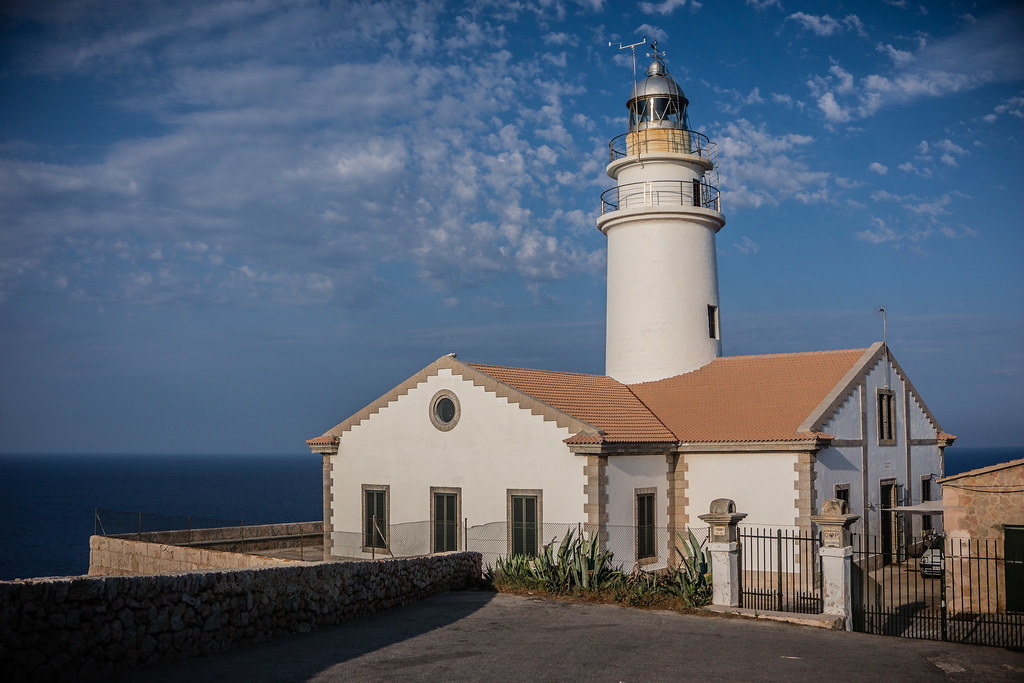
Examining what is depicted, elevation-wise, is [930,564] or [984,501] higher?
[984,501]

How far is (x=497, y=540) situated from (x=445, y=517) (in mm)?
1925

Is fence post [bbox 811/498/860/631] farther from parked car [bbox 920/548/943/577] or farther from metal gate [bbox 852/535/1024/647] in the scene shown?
parked car [bbox 920/548/943/577]

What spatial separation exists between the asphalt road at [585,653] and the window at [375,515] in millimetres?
8455

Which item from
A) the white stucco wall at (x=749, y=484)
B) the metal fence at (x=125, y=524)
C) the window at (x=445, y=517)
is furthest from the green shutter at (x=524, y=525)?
the metal fence at (x=125, y=524)

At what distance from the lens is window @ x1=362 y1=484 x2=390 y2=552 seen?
22188 millimetres

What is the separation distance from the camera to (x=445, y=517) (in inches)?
833

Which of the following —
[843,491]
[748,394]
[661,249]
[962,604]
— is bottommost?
[962,604]

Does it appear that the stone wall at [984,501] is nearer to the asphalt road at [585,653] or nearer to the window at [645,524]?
the asphalt road at [585,653]

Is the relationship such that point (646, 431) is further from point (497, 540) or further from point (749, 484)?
point (497, 540)

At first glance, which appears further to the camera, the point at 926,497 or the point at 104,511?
the point at 926,497

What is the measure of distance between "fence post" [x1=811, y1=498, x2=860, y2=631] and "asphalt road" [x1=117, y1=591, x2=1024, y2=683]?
77 centimetres

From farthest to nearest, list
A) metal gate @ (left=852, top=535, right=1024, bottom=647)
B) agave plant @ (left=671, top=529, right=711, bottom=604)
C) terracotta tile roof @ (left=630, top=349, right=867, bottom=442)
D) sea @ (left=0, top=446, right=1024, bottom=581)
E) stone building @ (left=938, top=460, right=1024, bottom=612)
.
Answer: sea @ (left=0, top=446, right=1024, bottom=581) → terracotta tile roof @ (left=630, top=349, right=867, bottom=442) → stone building @ (left=938, top=460, right=1024, bottom=612) → agave plant @ (left=671, top=529, right=711, bottom=604) → metal gate @ (left=852, top=535, right=1024, bottom=647)

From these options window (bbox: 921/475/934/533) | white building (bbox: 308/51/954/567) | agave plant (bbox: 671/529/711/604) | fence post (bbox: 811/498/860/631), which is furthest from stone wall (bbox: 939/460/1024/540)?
window (bbox: 921/475/934/533)

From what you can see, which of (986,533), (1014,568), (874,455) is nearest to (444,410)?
(874,455)
